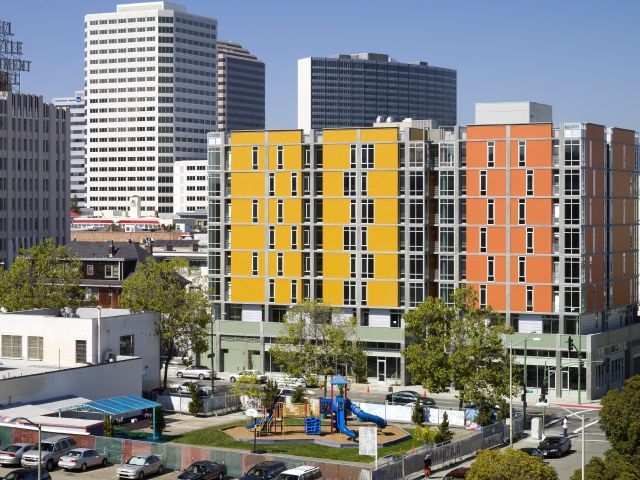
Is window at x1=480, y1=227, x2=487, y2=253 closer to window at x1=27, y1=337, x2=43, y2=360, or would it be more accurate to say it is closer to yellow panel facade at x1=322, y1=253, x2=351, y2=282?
yellow panel facade at x1=322, y1=253, x2=351, y2=282

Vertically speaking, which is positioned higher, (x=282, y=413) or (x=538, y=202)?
(x=538, y=202)

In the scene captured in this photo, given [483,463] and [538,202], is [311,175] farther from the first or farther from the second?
[483,463]

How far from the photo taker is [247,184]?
12812 centimetres

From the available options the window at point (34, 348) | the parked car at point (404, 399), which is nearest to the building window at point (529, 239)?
the parked car at point (404, 399)

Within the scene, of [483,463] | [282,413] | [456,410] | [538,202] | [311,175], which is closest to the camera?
[483,463]

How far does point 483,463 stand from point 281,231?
7249cm

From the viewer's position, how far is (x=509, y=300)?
118m

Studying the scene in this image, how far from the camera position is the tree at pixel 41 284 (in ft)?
376

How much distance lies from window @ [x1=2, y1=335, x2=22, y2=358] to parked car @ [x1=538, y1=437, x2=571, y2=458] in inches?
1701

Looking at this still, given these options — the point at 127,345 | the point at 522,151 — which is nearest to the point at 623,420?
the point at 127,345

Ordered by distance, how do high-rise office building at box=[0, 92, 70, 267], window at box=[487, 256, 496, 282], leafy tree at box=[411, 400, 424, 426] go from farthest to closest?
high-rise office building at box=[0, 92, 70, 267] < window at box=[487, 256, 496, 282] < leafy tree at box=[411, 400, 424, 426]

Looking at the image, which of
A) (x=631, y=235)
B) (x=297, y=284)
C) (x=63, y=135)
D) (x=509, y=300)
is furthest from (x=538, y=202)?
(x=63, y=135)

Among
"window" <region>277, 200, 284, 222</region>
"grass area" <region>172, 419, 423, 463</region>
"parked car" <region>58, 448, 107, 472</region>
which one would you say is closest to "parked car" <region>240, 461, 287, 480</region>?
"grass area" <region>172, 419, 423, 463</region>

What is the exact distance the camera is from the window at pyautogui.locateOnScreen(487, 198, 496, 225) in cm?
11875
